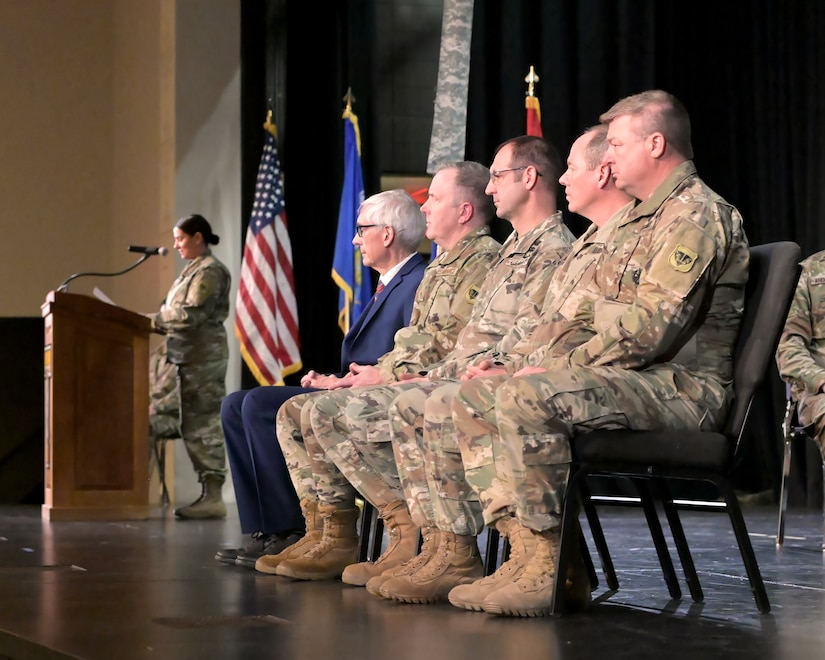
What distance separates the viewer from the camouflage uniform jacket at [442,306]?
10.4 feet

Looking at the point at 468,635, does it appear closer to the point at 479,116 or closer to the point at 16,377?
the point at 479,116

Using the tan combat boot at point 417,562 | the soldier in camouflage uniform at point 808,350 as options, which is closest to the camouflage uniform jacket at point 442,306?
the tan combat boot at point 417,562

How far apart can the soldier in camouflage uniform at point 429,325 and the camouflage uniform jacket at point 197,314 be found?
9.39ft

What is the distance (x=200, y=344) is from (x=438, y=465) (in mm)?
3748

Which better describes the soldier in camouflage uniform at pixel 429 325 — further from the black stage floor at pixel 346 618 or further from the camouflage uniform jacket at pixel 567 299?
the camouflage uniform jacket at pixel 567 299

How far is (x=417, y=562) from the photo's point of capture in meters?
2.65

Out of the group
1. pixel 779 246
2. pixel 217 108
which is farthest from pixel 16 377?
pixel 779 246

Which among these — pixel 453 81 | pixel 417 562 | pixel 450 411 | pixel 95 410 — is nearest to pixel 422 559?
pixel 417 562

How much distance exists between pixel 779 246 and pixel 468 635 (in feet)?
3.14

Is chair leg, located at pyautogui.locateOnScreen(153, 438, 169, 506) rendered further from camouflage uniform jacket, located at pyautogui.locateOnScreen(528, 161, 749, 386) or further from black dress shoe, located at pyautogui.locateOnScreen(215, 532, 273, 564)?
camouflage uniform jacket, located at pyautogui.locateOnScreen(528, 161, 749, 386)

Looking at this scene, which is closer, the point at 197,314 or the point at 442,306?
the point at 442,306

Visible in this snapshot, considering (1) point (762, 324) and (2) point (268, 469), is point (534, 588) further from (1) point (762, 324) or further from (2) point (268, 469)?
(2) point (268, 469)

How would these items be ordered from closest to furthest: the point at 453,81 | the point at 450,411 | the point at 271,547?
1. the point at 450,411
2. the point at 271,547
3. the point at 453,81

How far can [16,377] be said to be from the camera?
26.1 ft
